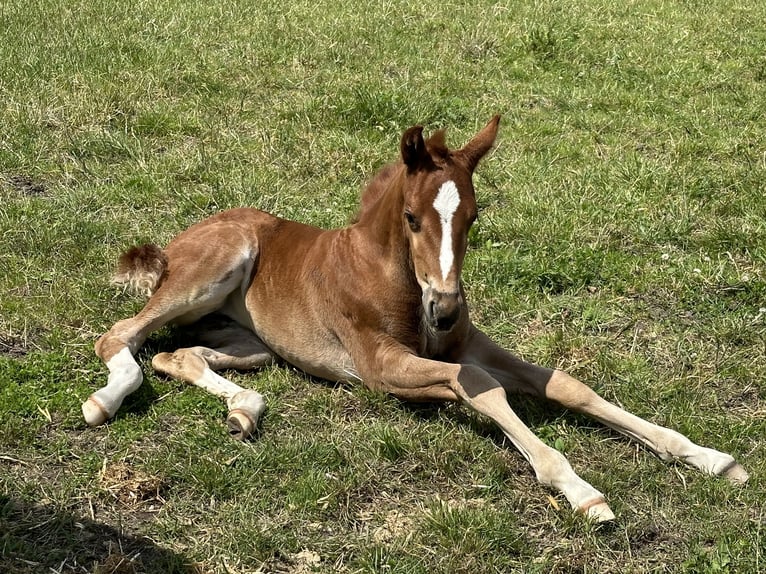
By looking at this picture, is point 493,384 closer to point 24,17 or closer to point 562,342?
point 562,342

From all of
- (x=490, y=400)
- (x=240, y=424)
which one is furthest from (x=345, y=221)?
(x=490, y=400)

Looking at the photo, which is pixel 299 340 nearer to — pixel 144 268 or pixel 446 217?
pixel 144 268

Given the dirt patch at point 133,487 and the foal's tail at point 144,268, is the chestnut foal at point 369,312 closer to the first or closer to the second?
the foal's tail at point 144,268

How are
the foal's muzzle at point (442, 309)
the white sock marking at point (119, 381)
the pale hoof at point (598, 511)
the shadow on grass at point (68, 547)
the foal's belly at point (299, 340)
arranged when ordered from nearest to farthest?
1. the shadow on grass at point (68, 547)
2. the pale hoof at point (598, 511)
3. the foal's muzzle at point (442, 309)
4. the white sock marking at point (119, 381)
5. the foal's belly at point (299, 340)

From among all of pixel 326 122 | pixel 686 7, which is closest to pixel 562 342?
pixel 326 122

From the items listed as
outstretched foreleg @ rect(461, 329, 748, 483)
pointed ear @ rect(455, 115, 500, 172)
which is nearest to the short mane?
pointed ear @ rect(455, 115, 500, 172)

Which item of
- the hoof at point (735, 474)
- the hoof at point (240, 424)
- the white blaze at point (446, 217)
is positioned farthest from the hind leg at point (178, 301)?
the hoof at point (735, 474)

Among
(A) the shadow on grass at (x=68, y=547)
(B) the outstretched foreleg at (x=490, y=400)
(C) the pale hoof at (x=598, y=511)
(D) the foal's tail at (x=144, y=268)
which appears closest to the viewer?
(A) the shadow on grass at (x=68, y=547)

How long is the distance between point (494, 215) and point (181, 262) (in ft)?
7.75

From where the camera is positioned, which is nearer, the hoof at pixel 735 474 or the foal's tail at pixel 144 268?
the hoof at pixel 735 474

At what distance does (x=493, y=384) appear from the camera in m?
4.12

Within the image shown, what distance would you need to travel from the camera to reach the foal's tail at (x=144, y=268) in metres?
5.07

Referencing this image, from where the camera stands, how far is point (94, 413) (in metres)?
4.21

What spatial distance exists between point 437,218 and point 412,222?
19 cm
